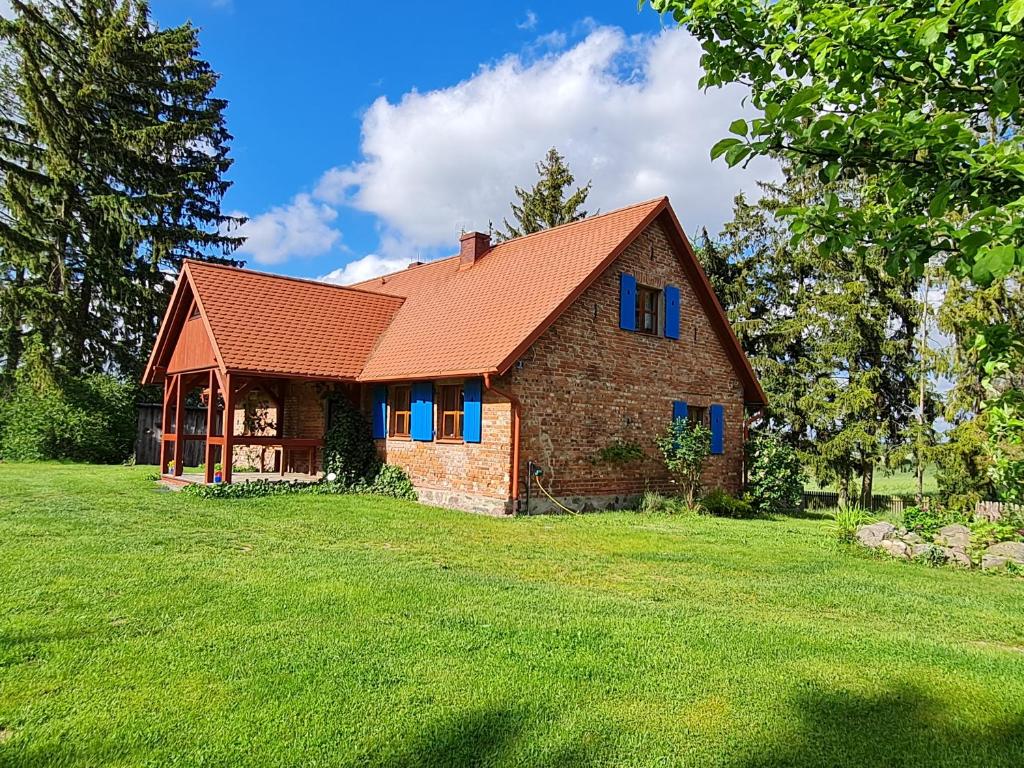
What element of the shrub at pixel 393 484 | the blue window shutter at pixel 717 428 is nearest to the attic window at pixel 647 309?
the blue window shutter at pixel 717 428

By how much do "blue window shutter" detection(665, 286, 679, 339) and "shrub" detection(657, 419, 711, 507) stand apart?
2.05 meters

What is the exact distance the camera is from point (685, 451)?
15.2m

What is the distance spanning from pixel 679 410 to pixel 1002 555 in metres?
7.87

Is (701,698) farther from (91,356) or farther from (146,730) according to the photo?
(91,356)

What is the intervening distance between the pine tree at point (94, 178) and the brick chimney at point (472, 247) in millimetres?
14487

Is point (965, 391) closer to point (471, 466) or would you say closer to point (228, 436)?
point (471, 466)

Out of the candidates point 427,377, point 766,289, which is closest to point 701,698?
point 427,377

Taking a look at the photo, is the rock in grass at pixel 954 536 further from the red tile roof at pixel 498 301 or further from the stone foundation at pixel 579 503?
the red tile roof at pixel 498 301

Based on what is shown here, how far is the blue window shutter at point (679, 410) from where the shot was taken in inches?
638

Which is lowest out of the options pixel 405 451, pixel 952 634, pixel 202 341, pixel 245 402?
pixel 952 634

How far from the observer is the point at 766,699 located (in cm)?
408

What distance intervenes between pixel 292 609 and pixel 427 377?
863 cm

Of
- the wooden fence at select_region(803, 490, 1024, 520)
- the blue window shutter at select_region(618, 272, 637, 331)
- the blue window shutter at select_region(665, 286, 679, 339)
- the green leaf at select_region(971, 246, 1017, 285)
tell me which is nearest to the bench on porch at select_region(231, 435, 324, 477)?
the blue window shutter at select_region(618, 272, 637, 331)

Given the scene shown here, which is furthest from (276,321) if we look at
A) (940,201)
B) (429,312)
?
(940,201)
